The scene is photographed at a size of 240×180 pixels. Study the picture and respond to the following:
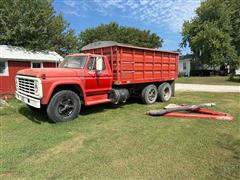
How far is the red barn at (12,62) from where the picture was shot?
14.1 metres

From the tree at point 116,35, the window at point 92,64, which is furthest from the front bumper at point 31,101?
the tree at point 116,35

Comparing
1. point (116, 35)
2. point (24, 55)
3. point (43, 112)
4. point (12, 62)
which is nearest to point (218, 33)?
point (116, 35)

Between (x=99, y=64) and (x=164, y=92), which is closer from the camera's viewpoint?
(x=99, y=64)

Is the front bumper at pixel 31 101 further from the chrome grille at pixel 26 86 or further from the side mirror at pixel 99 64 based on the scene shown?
the side mirror at pixel 99 64

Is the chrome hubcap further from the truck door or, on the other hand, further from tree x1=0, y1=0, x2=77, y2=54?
tree x1=0, y1=0, x2=77, y2=54

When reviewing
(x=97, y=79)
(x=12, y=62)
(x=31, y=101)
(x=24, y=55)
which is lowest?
(x=31, y=101)

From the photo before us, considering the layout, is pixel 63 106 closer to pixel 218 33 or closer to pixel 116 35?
pixel 218 33

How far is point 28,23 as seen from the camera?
62.4 feet

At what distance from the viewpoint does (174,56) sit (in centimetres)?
1186

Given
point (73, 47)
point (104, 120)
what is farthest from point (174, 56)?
point (73, 47)

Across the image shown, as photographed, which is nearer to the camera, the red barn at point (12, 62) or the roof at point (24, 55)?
the red barn at point (12, 62)

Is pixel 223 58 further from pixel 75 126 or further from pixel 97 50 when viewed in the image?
pixel 75 126

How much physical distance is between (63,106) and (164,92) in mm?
5880

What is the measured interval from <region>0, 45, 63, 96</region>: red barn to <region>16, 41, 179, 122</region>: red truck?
6.73 m
